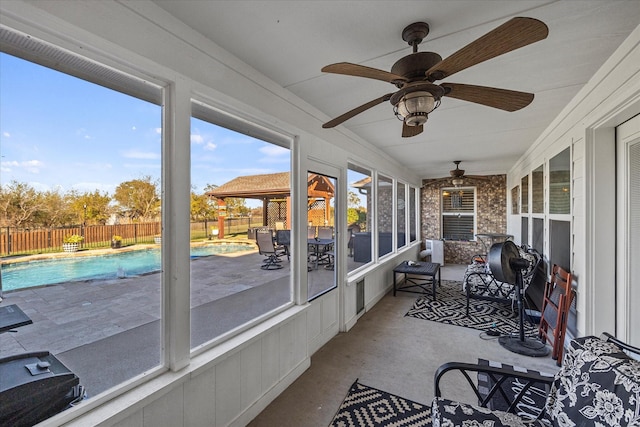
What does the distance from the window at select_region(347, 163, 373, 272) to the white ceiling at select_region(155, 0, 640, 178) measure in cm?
134

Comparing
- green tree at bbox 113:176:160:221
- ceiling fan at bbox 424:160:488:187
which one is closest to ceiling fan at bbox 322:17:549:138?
green tree at bbox 113:176:160:221

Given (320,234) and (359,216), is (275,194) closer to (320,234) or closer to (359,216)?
(320,234)

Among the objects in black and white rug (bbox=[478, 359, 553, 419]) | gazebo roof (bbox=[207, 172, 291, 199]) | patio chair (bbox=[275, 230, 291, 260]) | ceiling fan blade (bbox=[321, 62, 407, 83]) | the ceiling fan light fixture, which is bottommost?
black and white rug (bbox=[478, 359, 553, 419])

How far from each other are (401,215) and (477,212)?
9.15 ft

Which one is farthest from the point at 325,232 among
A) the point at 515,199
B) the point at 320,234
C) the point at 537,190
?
the point at 515,199

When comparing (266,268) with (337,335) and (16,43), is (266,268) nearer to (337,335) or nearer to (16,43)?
(337,335)

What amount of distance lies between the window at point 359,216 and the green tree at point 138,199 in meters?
2.52

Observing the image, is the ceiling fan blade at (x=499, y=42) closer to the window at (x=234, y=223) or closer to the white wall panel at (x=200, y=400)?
the window at (x=234, y=223)

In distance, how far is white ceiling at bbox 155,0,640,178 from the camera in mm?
1453

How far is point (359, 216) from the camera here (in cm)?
434

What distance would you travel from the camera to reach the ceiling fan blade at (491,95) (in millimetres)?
1521

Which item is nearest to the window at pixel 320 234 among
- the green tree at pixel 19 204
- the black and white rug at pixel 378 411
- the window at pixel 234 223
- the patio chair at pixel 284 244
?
the patio chair at pixel 284 244

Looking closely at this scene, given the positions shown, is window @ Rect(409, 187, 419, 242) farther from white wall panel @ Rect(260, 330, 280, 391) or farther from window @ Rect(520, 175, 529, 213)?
white wall panel @ Rect(260, 330, 280, 391)

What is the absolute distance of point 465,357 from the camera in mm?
2945
